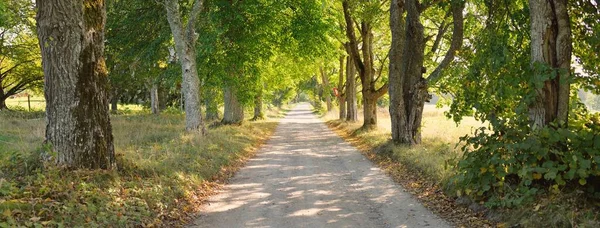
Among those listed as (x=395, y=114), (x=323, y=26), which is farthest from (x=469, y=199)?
(x=323, y=26)

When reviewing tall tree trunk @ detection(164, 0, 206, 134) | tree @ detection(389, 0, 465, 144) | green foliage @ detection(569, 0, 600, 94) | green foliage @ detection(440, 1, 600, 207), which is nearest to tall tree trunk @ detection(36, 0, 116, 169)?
green foliage @ detection(440, 1, 600, 207)

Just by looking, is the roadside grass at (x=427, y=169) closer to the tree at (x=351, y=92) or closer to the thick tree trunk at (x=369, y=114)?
the thick tree trunk at (x=369, y=114)

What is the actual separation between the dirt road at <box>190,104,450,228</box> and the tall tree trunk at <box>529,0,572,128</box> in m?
2.29

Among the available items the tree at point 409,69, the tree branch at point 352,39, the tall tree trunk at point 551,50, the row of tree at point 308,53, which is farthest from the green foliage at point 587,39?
the tree branch at point 352,39

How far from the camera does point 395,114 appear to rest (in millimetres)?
13711

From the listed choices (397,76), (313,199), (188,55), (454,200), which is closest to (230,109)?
(188,55)

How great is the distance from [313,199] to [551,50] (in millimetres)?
4486

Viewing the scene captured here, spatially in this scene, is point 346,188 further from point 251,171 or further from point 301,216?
point 251,171

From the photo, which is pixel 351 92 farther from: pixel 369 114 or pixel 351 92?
pixel 369 114

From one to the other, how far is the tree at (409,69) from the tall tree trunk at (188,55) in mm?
6733

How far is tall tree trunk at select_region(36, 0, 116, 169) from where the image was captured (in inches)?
249

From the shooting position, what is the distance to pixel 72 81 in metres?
6.41

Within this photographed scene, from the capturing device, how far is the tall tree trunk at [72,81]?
6328mm

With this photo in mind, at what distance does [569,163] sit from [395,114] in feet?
28.2
